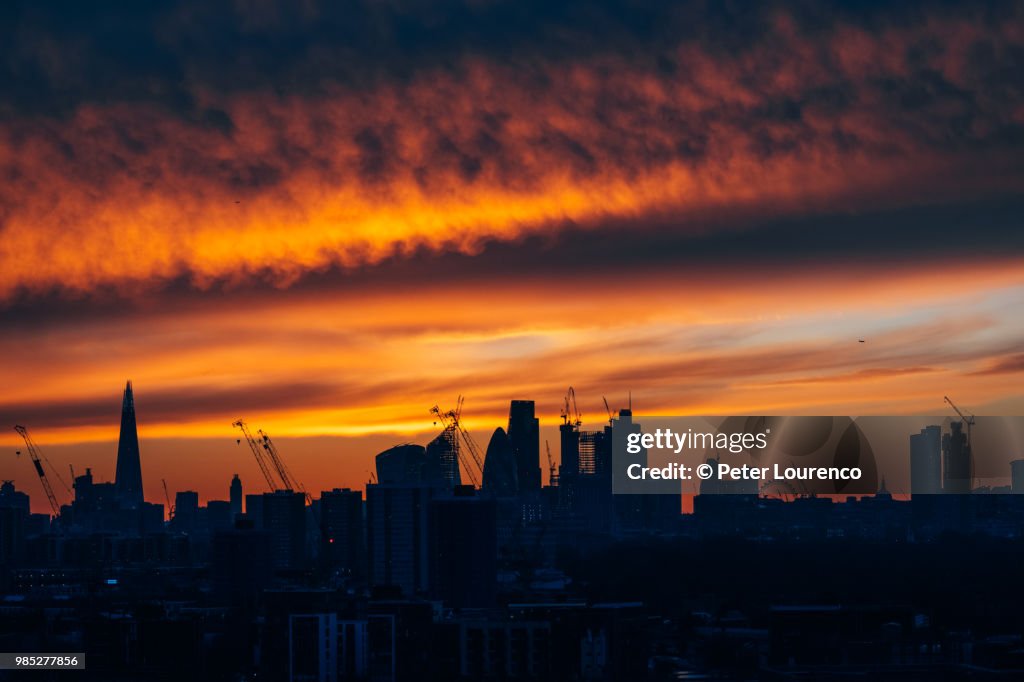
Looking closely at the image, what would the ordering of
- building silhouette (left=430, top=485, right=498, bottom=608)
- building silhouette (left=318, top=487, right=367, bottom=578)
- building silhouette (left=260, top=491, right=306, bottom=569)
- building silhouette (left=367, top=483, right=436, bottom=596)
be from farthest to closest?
building silhouette (left=260, top=491, right=306, bottom=569) < building silhouette (left=318, top=487, right=367, bottom=578) < building silhouette (left=367, top=483, right=436, bottom=596) < building silhouette (left=430, top=485, right=498, bottom=608)

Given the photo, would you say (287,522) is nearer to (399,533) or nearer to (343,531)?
(343,531)

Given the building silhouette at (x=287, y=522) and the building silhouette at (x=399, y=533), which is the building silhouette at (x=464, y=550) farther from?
the building silhouette at (x=287, y=522)

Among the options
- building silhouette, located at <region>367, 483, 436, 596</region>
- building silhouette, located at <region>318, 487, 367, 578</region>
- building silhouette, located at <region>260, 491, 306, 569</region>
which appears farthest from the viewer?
building silhouette, located at <region>260, 491, 306, 569</region>

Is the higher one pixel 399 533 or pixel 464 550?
pixel 399 533

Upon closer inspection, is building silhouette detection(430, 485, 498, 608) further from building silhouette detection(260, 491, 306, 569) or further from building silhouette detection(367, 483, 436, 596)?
building silhouette detection(260, 491, 306, 569)

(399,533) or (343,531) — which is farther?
(343,531)

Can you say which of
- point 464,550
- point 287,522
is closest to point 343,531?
point 287,522

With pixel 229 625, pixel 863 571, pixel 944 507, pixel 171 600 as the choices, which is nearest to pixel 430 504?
pixel 171 600

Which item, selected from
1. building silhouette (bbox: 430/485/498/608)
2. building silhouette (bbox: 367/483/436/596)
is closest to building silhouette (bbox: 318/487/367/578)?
building silhouette (bbox: 367/483/436/596)

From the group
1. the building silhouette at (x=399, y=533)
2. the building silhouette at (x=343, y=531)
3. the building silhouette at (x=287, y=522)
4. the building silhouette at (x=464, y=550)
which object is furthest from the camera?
the building silhouette at (x=287, y=522)

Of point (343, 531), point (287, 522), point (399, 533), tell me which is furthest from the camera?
point (287, 522)

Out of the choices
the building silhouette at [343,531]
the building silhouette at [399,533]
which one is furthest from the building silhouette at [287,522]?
the building silhouette at [399,533]
